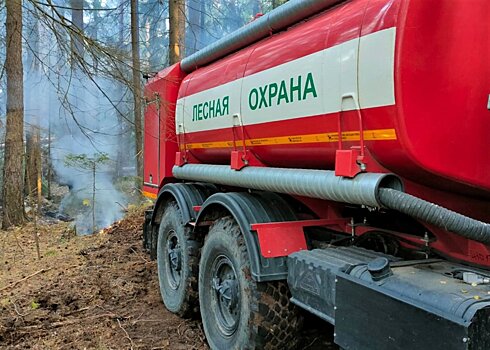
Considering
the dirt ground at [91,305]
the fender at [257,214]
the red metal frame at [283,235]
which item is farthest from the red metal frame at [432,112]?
the dirt ground at [91,305]

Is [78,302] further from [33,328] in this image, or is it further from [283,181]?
[283,181]

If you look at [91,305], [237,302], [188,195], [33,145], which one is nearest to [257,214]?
[237,302]

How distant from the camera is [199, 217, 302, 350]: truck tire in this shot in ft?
11.5

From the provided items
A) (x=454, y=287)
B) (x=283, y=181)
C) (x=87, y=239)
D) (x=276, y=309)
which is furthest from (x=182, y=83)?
(x=87, y=239)

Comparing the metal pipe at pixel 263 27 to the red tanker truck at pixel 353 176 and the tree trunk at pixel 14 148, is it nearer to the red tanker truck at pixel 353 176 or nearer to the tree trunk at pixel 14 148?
the red tanker truck at pixel 353 176

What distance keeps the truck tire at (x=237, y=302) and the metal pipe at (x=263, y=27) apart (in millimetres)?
1583

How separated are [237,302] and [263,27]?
2.23m

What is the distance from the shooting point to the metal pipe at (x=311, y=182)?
2.60m

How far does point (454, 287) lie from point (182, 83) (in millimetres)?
4152

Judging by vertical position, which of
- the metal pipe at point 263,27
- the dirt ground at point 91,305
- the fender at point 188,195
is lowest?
the dirt ground at point 91,305

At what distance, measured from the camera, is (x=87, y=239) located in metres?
10.1

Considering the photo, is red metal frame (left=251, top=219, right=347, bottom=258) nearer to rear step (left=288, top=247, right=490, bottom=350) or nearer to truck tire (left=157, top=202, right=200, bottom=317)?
rear step (left=288, top=247, right=490, bottom=350)

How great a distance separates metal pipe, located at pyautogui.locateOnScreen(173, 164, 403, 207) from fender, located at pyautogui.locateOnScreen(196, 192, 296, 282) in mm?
138

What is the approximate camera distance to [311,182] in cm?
309
